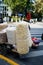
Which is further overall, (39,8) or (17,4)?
(17,4)

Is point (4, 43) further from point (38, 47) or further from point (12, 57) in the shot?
point (38, 47)

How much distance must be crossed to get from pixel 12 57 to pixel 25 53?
58cm

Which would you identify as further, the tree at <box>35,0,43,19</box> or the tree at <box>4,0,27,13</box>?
the tree at <box>4,0,27,13</box>

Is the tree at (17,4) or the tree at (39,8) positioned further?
the tree at (17,4)

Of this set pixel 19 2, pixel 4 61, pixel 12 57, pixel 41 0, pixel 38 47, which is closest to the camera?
pixel 4 61

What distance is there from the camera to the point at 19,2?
159 feet

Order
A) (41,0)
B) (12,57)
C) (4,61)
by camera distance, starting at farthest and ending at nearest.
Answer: (41,0) < (12,57) < (4,61)

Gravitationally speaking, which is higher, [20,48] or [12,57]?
[20,48]

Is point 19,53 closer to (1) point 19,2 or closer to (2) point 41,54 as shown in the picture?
(2) point 41,54

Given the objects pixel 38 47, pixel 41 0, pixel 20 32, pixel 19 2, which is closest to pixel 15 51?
pixel 20 32

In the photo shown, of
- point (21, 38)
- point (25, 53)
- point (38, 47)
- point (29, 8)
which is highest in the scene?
point (21, 38)

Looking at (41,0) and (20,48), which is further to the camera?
(41,0)

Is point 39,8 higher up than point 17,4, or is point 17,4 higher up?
point 39,8

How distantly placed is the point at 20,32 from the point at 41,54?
4.68 feet
